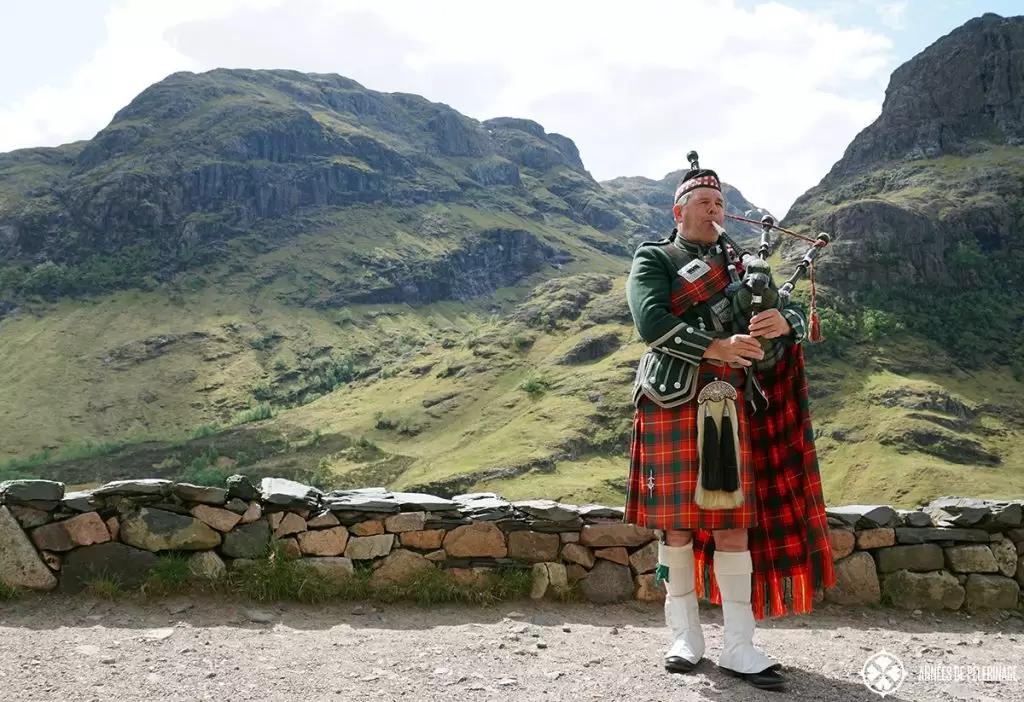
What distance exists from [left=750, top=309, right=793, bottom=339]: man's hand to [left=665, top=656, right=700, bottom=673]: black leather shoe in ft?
6.18

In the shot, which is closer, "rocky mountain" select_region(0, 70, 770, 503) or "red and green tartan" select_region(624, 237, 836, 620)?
"red and green tartan" select_region(624, 237, 836, 620)

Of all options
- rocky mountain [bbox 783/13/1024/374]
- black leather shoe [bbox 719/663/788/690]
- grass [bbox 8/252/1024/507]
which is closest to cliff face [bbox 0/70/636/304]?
grass [bbox 8/252/1024/507]

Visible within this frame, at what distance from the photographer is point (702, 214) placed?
4.53 metres

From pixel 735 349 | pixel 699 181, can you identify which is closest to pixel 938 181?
pixel 699 181

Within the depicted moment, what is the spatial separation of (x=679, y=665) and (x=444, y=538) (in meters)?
2.40

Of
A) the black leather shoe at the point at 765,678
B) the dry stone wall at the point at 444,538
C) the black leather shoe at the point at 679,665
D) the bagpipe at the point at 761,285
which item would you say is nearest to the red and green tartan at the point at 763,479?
the bagpipe at the point at 761,285

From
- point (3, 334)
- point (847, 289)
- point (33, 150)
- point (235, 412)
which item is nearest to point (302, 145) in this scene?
point (33, 150)

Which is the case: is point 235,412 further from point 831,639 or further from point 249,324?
point 831,639

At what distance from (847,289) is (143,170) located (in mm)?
120833

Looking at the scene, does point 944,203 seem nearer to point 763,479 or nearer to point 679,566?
point 763,479

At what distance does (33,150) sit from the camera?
486 feet

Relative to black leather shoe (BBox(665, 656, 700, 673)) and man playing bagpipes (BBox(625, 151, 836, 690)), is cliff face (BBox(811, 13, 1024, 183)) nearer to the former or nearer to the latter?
man playing bagpipes (BBox(625, 151, 836, 690))

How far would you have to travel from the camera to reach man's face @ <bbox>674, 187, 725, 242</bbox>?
4527 millimetres

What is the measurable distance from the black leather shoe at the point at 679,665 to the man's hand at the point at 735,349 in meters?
1.72
